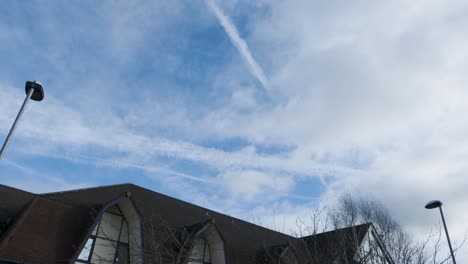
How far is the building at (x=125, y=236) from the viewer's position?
13.3 metres

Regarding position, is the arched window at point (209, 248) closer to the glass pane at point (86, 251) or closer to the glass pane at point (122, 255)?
the glass pane at point (122, 255)

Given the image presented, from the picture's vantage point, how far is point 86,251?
14.2m

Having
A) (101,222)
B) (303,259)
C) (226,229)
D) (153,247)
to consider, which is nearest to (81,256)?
(101,222)

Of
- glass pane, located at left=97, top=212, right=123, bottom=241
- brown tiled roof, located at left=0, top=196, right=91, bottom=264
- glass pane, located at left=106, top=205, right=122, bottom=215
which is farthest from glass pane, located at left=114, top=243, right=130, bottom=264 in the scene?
brown tiled roof, located at left=0, top=196, right=91, bottom=264

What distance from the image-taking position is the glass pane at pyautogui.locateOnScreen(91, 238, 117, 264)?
46.8ft

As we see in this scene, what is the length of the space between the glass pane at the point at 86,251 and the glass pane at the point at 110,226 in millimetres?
475

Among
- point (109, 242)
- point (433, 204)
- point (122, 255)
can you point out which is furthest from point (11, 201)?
point (433, 204)

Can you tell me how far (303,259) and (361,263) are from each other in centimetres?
503

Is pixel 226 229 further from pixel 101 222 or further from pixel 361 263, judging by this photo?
pixel 361 263

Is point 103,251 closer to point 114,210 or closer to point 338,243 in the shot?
point 114,210

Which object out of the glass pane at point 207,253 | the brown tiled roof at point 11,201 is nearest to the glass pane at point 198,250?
the glass pane at point 207,253

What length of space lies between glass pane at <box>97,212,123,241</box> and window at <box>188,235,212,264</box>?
11.3ft

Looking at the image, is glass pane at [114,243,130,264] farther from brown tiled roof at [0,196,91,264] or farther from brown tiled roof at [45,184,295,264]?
brown tiled roof at [0,196,91,264]

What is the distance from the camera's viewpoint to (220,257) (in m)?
17.2
